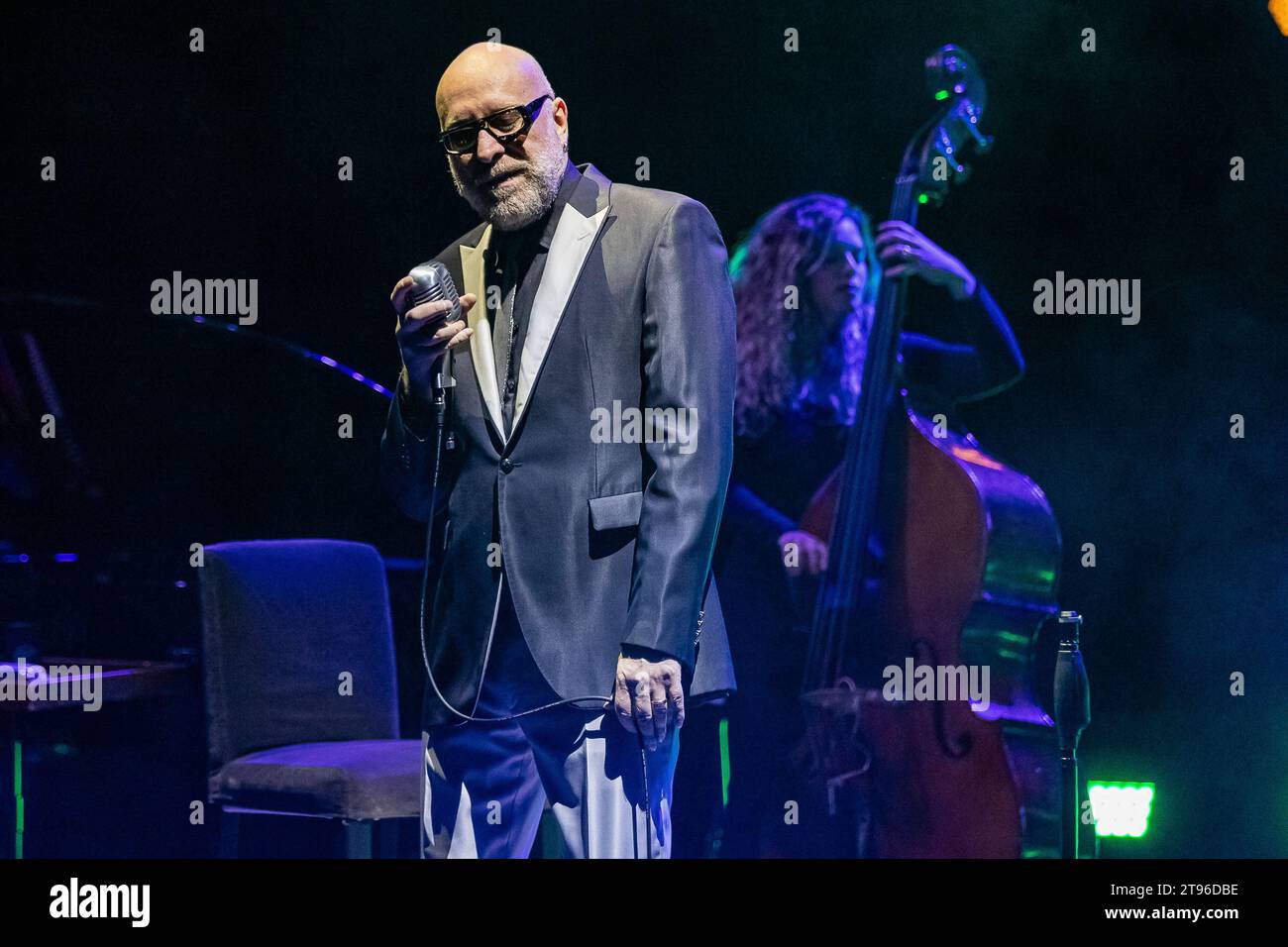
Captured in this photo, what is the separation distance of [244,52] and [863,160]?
1.46 m

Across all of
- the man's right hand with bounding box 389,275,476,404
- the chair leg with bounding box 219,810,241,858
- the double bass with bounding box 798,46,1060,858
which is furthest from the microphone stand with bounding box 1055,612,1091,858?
the chair leg with bounding box 219,810,241,858

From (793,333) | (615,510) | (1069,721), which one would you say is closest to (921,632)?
(1069,721)

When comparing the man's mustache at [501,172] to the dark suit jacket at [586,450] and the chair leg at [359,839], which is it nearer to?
the dark suit jacket at [586,450]

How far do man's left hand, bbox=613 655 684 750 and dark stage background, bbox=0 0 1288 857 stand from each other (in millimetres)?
1226

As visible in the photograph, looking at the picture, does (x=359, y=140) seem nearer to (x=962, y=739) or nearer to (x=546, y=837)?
(x=546, y=837)

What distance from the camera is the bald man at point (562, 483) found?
2162 mm

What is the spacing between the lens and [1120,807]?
315 cm

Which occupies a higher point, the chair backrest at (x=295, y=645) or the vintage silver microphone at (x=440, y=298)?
the vintage silver microphone at (x=440, y=298)

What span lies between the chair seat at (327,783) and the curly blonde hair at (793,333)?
1063 millimetres

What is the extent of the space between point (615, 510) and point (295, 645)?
3.23ft

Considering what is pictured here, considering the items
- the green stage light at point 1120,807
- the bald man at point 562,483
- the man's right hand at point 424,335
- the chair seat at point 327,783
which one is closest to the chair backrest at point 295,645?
the chair seat at point 327,783

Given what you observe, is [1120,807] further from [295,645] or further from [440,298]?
[440,298]

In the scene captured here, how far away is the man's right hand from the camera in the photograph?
221cm
